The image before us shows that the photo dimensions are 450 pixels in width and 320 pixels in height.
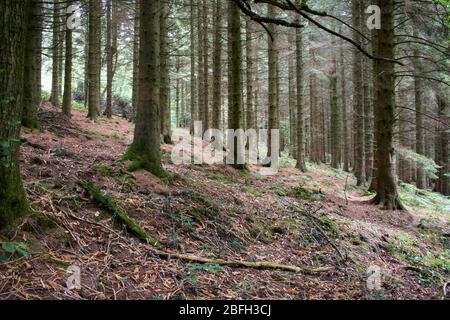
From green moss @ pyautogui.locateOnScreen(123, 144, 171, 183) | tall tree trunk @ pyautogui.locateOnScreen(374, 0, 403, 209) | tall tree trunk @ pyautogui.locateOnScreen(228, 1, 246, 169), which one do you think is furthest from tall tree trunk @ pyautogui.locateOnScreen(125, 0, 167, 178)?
tall tree trunk @ pyautogui.locateOnScreen(374, 0, 403, 209)

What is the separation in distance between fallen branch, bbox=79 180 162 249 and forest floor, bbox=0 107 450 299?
0.34 feet

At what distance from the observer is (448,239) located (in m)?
8.33

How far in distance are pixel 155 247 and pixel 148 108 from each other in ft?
10.5

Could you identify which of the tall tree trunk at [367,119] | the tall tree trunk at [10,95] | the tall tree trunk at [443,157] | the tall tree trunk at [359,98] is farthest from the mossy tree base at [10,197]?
the tall tree trunk at [443,157]

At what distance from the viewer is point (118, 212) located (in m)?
4.52


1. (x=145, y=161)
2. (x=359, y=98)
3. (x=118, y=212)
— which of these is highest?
(x=359, y=98)

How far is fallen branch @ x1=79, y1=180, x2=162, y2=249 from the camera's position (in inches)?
171

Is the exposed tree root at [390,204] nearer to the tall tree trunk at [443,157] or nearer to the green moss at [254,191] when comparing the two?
the green moss at [254,191]

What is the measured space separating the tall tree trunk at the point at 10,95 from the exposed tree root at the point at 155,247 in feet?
4.18

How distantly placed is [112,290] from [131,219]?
1.55 metres

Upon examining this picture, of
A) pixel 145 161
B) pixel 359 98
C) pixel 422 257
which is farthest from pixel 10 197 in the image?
pixel 359 98

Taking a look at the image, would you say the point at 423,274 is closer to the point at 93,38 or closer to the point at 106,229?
the point at 106,229
